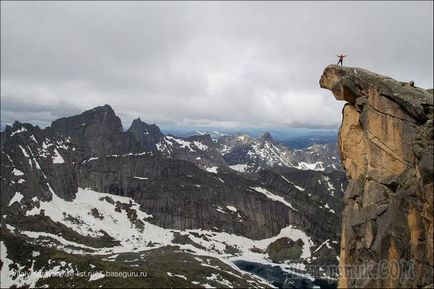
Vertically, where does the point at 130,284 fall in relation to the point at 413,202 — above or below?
below

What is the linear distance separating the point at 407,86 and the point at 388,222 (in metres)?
12.0

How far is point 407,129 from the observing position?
34.9m

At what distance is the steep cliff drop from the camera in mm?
31359

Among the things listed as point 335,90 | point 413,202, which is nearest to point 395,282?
point 413,202

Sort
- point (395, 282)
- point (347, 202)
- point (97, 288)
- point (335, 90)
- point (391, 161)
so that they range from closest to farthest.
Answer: point (395, 282) < point (391, 161) < point (347, 202) < point (335, 90) < point (97, 288)

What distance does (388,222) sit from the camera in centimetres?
3334

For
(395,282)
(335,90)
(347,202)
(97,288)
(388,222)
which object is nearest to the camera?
(395,282)

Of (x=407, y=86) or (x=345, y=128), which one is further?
(x=345, y=128)

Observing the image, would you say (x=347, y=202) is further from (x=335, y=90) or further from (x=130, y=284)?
(x=130, y=284)

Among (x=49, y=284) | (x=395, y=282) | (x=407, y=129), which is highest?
(x=407, y=129)

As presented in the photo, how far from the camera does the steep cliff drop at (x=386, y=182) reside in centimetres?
3136

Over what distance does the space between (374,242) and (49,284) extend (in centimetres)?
16795

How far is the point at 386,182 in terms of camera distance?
115 feet

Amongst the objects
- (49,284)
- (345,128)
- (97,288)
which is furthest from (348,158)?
(49,284)
